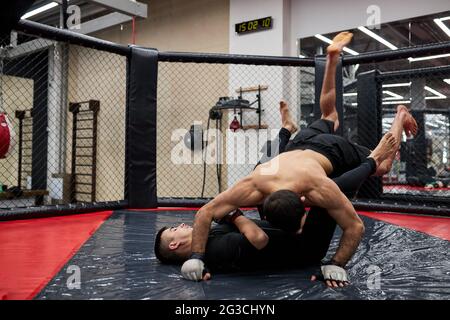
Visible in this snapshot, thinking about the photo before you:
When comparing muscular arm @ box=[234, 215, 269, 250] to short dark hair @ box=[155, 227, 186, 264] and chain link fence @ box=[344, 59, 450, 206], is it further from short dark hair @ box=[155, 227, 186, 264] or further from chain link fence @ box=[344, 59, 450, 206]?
chain link fence @ box=[344, 59, 450, 206]

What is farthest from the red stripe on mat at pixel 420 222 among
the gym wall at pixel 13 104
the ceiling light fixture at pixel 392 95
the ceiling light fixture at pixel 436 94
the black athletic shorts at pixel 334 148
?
the gym wall at pixel 13 104

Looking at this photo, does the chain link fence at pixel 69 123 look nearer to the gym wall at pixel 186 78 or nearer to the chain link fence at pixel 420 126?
the gym wall at pixel 186 78

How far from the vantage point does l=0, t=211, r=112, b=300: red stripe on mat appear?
177 cm

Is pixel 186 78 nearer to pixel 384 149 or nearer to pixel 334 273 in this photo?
pixel 384 149

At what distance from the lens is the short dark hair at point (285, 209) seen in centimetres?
176

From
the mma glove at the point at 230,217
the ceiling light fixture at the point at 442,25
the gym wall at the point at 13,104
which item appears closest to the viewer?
the mma glove at the point at 230,217

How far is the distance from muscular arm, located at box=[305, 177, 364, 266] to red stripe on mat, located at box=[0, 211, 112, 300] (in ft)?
4.37

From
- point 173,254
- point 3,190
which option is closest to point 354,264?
point 173,254

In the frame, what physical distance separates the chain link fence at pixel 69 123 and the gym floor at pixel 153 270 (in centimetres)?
448

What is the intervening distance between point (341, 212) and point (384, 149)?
1.18 m

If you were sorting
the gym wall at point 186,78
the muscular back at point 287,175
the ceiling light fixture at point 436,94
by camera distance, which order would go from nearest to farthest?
the muscular back at point 287,175 < the gym wall at point 186,78 < the ceiling light fixture at point 436,94
